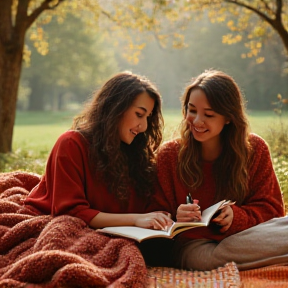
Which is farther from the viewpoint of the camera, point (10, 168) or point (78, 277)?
point (10, 168)

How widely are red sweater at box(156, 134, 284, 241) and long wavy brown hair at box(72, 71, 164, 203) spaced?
0.36 ft

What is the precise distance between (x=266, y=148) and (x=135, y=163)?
0.98 m

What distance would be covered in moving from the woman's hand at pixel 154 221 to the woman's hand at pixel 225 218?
0.35 metres

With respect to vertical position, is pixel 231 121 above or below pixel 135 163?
above

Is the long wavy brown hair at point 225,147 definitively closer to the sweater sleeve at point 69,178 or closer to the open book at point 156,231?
the open book at point 156,231

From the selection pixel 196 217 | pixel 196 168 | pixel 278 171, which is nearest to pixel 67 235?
pixel 196 217

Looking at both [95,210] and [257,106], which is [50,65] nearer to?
[257,106]

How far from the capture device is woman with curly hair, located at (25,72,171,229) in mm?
3426

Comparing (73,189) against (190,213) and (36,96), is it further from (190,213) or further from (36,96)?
(36,96)

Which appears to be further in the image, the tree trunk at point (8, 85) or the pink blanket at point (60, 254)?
the tree trunk at point (8, 85)

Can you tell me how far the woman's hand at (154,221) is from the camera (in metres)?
3.23

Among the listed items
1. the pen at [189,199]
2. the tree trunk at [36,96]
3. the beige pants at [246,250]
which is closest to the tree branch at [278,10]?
the beige pants at [246,250]

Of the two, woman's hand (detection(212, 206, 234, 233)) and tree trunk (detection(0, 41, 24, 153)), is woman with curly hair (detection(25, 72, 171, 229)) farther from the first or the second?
tree trunk (detection(0, 41, 24, 153))

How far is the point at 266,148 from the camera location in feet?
12.6
